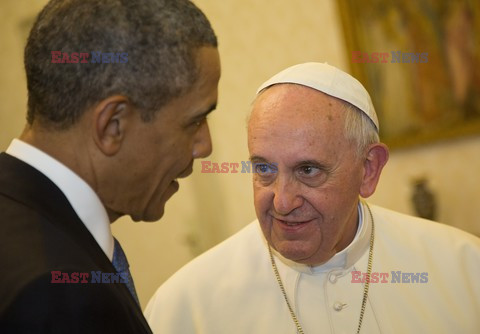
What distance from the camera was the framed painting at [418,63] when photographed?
4.27 m

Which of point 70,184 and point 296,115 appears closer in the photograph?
point 70,184

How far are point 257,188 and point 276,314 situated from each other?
62 cm

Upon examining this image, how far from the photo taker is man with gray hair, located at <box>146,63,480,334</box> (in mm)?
2428

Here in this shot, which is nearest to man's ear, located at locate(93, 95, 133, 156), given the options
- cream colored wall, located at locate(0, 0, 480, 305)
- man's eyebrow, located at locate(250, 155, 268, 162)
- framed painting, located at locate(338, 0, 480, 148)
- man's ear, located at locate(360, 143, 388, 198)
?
→ man's eyebrow, located at locate(250, 155, 268, 162)

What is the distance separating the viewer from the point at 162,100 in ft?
5.16

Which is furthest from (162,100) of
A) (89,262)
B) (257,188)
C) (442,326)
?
(442,326)

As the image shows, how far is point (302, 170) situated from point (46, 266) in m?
1.40

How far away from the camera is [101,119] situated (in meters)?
1.50

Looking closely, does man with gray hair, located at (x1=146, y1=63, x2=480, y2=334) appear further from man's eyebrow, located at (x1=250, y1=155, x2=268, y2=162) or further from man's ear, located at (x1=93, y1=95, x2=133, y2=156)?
man's ear, located at (x1=93, y1=95, x2=133, y2=156)

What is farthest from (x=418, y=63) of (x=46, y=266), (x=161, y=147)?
(x=46, y=266)

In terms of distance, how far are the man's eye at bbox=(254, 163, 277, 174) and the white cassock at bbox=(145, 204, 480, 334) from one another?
0.52m

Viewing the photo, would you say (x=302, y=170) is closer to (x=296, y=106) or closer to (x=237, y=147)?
(x=296, y=106)

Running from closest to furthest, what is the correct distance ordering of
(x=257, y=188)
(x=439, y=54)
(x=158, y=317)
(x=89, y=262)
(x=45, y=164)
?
1. (x=89, y=262)
2. (x=45, y=164)
3. (x=257, y=188)
4. (x=158, y=317)
5. (x=439, y=54)

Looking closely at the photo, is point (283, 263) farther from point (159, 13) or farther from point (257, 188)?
point (159, 13)
